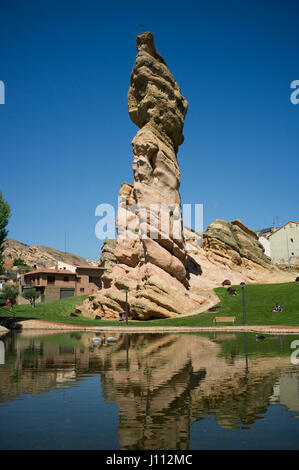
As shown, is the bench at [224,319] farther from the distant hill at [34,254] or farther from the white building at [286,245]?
the distant hill at [34,254]

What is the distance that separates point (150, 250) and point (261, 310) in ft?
50.3

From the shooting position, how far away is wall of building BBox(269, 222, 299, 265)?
84750 mm

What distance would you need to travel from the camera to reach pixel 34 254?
17100 cm

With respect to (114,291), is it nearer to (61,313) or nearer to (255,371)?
(61,313)

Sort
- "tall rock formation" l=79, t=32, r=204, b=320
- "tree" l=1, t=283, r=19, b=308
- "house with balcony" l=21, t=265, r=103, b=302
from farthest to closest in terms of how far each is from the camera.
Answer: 1. "house with balcony" l=21, t=265, r=103, b=302
2. "tree" l=1, t=283, r=19, b=308
3. "tall rock formation" l=79, t=32, r=204, b=320

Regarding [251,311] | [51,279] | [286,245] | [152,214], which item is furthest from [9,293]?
[286,245]

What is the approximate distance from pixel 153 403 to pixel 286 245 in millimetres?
83160

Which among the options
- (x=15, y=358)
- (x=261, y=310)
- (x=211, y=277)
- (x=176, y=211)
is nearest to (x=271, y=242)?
(x=211, y=277)

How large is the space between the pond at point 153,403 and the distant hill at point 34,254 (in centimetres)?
14127

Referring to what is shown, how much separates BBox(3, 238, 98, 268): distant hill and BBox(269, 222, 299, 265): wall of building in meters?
88.4

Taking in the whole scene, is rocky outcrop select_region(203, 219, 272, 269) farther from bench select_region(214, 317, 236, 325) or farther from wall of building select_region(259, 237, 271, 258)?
bench select_region(214, 317, 236, 325)

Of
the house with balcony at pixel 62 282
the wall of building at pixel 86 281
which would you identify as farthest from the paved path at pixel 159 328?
the wall of building at pixel 86 281

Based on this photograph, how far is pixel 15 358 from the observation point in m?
18.8

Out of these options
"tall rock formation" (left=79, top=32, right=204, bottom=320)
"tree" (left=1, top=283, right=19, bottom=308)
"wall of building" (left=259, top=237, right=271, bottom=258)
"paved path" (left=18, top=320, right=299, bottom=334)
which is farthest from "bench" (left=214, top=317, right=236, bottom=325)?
"wall of building" (left=259, top=237, right=271, bottom=258)
